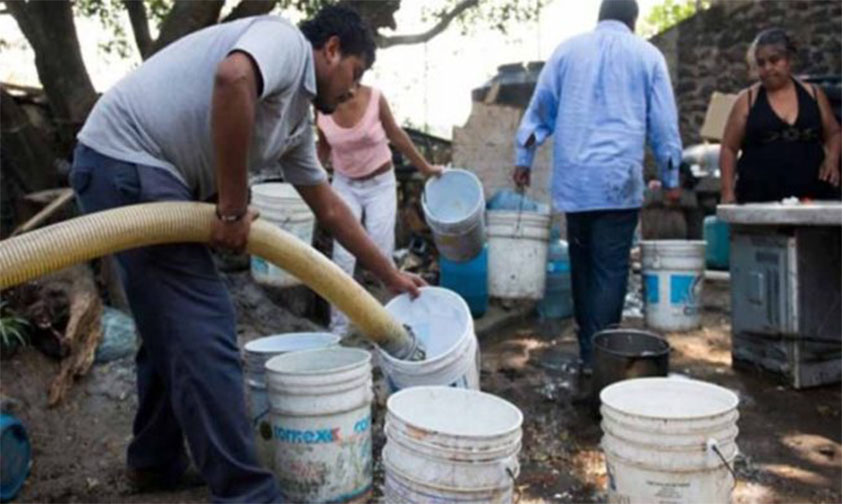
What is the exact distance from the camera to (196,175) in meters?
2.30

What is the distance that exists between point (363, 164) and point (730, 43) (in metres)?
9.08

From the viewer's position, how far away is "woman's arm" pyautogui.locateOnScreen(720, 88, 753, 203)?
431cm

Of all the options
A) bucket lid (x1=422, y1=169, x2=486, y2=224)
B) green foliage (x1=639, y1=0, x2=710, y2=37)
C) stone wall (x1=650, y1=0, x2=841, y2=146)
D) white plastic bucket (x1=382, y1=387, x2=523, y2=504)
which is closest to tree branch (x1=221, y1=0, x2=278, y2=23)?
bucket lid (x1=422, y1=169, x2=486, y2=224)

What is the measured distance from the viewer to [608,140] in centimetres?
365

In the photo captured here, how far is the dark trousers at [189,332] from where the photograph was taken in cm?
216

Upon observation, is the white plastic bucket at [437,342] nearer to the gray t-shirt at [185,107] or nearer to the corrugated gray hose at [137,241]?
the corrugated gray hose at [137,241]

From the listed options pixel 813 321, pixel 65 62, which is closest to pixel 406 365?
pixel 813 321

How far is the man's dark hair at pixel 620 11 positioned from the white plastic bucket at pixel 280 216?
180 centimetres

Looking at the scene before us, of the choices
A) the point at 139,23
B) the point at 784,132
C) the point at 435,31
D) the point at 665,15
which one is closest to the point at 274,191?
the point at 139,23

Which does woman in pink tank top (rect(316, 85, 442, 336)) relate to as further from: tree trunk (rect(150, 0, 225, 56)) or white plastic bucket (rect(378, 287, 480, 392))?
tree trunk (rect(150, 0, 225, 56))

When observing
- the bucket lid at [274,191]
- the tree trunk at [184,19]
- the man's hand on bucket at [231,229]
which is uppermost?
the tree trunk at [184,19]

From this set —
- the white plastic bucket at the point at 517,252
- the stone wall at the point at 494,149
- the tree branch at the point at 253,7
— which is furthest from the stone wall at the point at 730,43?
the tree branch at the point at 253,7

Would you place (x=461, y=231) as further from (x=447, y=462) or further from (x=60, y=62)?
(x=60, y=62)

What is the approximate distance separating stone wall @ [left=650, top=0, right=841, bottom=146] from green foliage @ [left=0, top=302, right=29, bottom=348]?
10276mm
